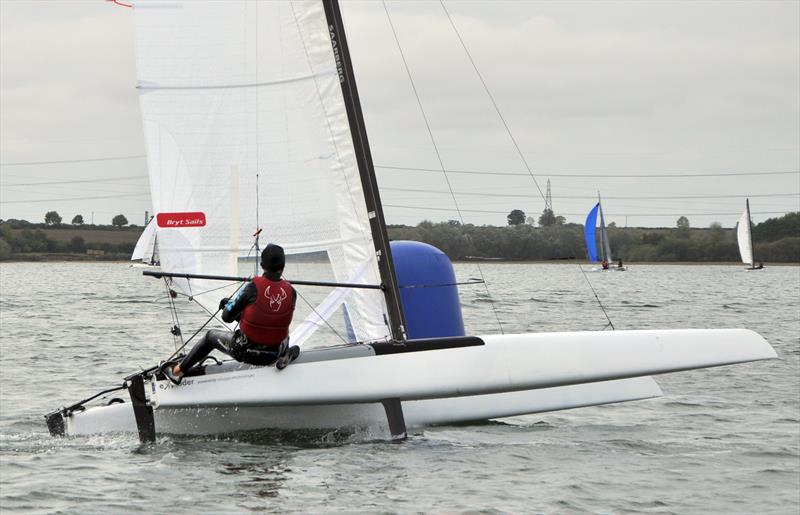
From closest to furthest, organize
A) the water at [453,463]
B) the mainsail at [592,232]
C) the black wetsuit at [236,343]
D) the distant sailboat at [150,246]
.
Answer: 1. the water at [453,463]
2. the black wetsuit at [236,343]
3. the distant sailboat at [150,246]
4. the mainsail at [592,232]

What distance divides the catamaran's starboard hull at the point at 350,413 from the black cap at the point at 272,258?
1.10 meters

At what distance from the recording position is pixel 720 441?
884cm

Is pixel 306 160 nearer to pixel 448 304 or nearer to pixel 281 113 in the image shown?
pixel 281 113

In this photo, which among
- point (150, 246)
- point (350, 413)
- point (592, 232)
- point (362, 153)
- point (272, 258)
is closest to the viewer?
point (272, 258)

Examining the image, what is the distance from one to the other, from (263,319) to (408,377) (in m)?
1.06

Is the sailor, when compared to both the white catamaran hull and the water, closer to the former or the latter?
the white catamaran hull

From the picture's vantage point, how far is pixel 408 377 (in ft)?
26.0

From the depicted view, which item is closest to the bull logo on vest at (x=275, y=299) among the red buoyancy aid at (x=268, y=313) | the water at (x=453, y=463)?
the red buoyancy aid at (x=268, y=313)

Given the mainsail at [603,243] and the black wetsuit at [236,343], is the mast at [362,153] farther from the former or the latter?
the mainsail at [603,243]

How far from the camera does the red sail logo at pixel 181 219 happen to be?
9031 millimetres

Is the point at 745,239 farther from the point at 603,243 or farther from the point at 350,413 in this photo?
the point at 350,413

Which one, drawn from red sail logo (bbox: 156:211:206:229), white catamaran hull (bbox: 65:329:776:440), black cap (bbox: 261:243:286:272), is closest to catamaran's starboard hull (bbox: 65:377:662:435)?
white catamaran hull (bbox: 65:329:776:440)

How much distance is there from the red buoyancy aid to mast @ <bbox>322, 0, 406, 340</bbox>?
1.00m

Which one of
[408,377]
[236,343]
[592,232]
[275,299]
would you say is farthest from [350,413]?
[592,232]
